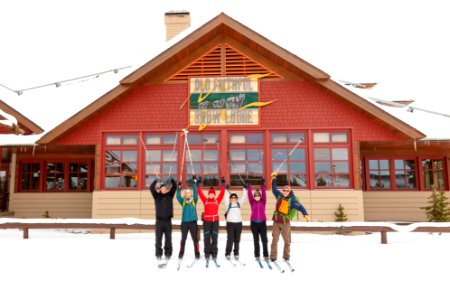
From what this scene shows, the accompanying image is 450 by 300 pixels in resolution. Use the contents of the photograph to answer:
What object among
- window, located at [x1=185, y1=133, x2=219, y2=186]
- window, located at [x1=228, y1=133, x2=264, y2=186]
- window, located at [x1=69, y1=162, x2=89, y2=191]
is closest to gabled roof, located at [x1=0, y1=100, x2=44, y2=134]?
window, located at [x1=69, y1=162, x2=89, y2=191]

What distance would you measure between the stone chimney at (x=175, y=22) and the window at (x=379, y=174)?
32.3ft

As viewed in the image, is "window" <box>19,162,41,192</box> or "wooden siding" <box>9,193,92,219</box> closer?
"wooden siding" <box>9,193,92,219</box>

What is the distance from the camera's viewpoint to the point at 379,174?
13.9 metres

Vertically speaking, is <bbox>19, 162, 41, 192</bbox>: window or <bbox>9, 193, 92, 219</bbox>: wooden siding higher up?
<bbox>19, 162, 41, 192</bbox>: window

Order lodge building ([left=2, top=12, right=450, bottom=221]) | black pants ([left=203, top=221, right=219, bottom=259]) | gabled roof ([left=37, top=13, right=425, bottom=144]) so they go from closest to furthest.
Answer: black pants ([left=203, top=221, right=219, bottom=259]) → gabled roof ([left=37, top=13, right=425, bottom=144]) → lodge building ([left=2, top=12, right=450, bottom=221])

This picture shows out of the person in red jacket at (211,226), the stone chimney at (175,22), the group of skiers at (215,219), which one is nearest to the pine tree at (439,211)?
the group of skiers at (215,219)

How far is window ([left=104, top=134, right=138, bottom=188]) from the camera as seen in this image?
12195mm

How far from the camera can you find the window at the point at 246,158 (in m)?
11.9

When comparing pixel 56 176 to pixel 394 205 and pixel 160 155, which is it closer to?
pixel 160 155

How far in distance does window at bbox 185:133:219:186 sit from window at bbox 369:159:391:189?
6.45 metres

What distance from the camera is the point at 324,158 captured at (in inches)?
471

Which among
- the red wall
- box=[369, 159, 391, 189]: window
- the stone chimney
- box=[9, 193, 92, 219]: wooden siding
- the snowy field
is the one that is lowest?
the snowy field

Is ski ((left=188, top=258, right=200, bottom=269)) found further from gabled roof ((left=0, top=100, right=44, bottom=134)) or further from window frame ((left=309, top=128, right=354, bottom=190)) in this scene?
gabled roof ((left=0, top=100, right=44, bottom=134))

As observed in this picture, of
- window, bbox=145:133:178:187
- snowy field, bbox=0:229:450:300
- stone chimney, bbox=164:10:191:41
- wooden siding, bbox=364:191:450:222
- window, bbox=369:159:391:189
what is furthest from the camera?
stone chimney, bbox=164:10:191:41
